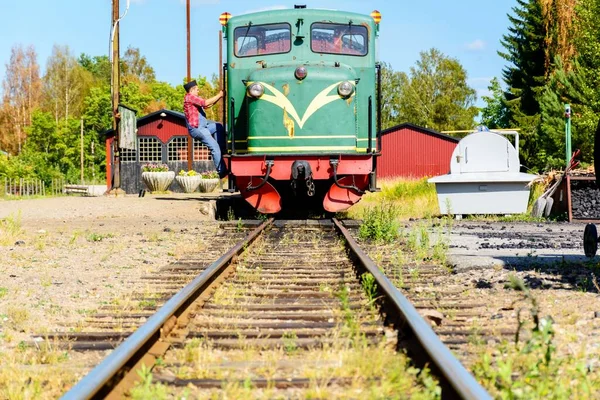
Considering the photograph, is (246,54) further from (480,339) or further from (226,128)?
(480,339)

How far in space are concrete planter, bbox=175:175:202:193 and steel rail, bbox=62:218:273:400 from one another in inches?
1000

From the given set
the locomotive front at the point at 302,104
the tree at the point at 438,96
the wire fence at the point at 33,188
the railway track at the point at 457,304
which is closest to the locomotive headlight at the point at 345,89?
the locomotive front at the point at 302,104

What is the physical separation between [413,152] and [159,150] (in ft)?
49.1

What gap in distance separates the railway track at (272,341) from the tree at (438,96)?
64.5 meters

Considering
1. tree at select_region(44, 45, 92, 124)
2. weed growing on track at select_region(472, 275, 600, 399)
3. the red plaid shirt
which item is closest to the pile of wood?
the red plaid shirt

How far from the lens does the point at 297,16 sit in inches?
495

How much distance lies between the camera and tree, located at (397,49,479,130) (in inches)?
2726

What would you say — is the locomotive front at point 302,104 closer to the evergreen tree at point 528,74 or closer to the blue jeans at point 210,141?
the blue jeans at point 210,141

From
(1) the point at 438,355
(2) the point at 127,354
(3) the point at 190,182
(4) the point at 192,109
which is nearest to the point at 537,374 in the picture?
(1) the point at 438,355

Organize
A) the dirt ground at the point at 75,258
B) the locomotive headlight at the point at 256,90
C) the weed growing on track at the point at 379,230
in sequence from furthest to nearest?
1. the locomotive headlight at the point at 256,90
2. the weed growing on track at the point at 379,230
3. the dirt ground at the point at 75,258

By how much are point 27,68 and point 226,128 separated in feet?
222

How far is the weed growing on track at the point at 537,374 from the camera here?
281 cm

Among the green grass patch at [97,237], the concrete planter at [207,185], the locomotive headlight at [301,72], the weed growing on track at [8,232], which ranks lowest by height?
the green grass patch at [97,237]

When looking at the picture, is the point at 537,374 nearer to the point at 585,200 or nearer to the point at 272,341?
the point at 272,341
